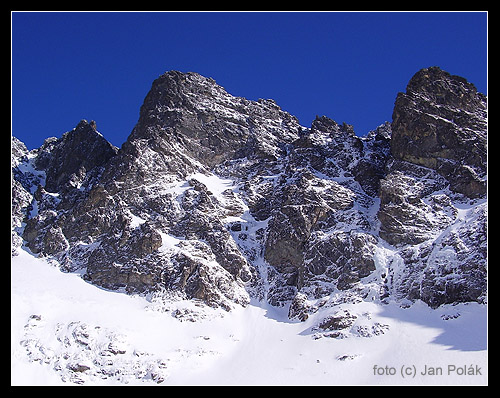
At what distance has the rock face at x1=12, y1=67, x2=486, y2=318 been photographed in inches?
2953

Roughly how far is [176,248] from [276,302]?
16.5 meters

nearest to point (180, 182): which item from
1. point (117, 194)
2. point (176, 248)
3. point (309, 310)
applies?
point (117, 194)

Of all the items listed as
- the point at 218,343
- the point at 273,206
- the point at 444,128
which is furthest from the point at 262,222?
the point at 444,128

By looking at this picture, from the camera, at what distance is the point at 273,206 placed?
9356cm

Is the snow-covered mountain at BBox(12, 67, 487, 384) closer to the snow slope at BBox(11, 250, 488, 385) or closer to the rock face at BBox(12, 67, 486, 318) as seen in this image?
the rock face at BBox(12, 67, 486, 318)

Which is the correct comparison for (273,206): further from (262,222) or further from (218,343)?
(218,343)

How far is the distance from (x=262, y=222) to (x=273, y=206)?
148 inches

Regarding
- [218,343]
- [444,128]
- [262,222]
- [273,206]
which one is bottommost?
[218,343]

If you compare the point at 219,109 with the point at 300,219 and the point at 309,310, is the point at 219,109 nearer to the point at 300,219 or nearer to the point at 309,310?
the point at 300,219

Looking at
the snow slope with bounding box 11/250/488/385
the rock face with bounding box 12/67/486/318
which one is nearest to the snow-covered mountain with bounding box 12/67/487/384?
the rock face with bounding box 12/67/486/318

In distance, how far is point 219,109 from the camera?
399ft

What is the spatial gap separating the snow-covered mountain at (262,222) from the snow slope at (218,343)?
0.40m

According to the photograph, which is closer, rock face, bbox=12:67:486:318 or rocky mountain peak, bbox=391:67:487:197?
rock face, bbox=12:67:486:318

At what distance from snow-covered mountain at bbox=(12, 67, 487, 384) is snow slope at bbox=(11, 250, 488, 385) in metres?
0.40
